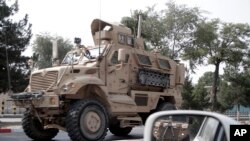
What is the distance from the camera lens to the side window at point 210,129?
17.3 feet

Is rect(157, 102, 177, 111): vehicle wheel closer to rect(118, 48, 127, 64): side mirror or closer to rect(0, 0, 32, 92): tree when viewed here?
rect(118, 48, 127, 64): side mirror

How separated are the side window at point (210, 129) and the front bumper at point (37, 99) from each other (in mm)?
6772

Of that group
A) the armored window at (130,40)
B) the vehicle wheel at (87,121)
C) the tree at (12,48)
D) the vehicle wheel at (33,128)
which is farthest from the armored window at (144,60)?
the tree at (12,48)

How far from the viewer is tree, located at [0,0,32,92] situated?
2728 cm

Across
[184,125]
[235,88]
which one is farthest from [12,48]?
[235,88]

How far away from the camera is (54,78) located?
12289 millimetres

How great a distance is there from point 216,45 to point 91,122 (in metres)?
40.1

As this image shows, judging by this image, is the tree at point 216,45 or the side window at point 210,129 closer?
the side window at point 210,129

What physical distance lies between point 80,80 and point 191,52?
34.5 metres

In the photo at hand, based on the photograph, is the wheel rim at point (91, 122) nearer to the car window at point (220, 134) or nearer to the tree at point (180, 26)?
the car window at point (220, 134)

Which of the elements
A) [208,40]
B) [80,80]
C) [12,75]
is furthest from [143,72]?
[208,40]

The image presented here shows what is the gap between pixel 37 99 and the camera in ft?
39.6

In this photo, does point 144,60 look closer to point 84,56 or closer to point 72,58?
point 84,56

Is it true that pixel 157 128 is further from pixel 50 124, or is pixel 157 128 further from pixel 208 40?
pixel 208 40
